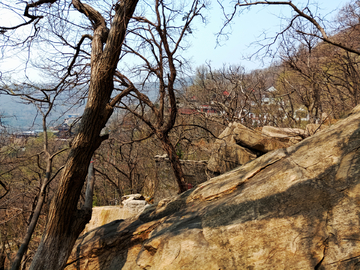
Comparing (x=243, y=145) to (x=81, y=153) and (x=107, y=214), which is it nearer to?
(x=107, y=214)

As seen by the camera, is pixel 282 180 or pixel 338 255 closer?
pixel 338 255

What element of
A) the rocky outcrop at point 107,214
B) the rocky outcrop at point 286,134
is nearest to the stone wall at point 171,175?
the rocky outcrop at point 107,214

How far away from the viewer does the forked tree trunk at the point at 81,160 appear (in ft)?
12.5

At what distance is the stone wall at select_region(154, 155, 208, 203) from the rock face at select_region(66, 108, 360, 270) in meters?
5.63

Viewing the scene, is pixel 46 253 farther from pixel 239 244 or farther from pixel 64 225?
pixel 239 244

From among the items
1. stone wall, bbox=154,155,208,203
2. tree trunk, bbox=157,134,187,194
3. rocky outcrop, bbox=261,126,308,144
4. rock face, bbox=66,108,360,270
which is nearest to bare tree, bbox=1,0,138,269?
rock face, bbox=66,108,360,270

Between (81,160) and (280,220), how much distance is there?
3008 mm

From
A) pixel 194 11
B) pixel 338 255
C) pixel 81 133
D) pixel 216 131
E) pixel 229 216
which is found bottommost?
pixel 338 255

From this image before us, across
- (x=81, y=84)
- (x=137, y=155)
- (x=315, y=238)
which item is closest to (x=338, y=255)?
(x=315, y=238)

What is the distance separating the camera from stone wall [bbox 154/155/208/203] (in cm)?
1027

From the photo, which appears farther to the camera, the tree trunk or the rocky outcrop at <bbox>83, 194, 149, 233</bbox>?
the rocky outcrop at <bbox>83, 194, 149, 233</bbox>

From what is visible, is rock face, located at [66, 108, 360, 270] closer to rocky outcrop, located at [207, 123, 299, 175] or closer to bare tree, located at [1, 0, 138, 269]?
bare tree, located at [1, 0, 138, 269]

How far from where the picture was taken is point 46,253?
3723 mm

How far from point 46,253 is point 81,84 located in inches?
178
